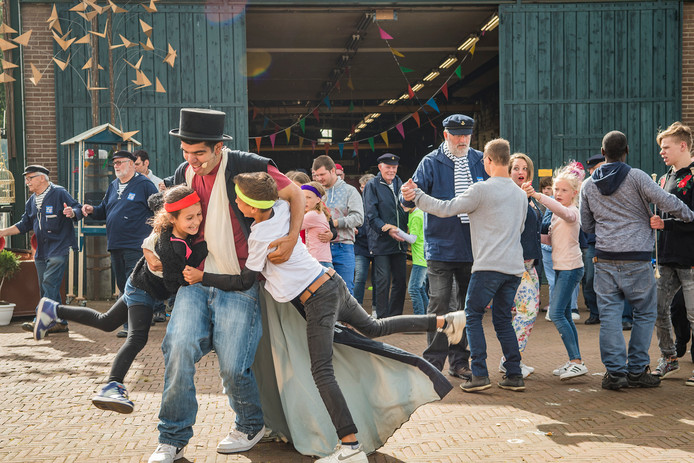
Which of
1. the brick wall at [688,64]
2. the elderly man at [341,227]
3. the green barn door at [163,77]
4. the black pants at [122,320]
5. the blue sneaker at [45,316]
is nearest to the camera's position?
the black pants at [122,320]

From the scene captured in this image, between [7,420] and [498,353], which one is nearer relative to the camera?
[7,420]

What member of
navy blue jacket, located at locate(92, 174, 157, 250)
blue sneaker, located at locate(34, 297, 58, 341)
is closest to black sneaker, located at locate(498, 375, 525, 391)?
blue sneaker, located at locate(34, 297, 58, 341)

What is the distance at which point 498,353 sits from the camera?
760cm

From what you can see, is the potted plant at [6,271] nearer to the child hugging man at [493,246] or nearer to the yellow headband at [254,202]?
the child hugging man at [493,246]

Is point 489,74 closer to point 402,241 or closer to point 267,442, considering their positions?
point 402,241

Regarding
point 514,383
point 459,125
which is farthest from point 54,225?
point 514,383

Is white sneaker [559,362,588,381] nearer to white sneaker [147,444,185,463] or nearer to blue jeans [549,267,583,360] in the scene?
blue jeans [549,267,583,360]

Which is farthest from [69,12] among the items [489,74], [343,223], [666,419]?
[489,74]

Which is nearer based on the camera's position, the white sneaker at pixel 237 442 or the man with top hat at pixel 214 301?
the man with top hat at pixel 214 301

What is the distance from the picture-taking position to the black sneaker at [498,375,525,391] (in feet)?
19.5

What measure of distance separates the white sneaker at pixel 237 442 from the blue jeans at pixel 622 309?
2996 millimetres

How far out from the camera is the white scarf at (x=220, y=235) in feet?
13.8

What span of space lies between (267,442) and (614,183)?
10.8 feet

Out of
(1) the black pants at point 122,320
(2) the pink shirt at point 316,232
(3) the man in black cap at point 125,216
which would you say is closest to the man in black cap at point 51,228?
(3) the man in black cap at point 125,216
